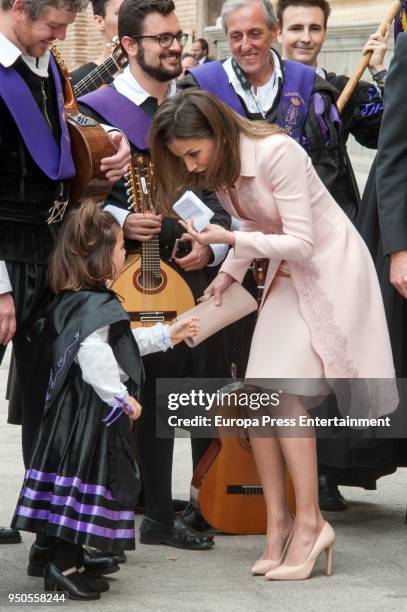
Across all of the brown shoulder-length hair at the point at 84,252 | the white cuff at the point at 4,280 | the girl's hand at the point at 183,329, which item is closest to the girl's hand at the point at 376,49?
the girl's hand at the point at 183,329

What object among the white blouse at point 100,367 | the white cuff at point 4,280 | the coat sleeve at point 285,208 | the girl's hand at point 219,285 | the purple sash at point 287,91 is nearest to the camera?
the white blouse at point 100,367

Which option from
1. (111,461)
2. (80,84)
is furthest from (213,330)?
(80,84)

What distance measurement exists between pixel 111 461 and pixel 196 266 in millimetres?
1186

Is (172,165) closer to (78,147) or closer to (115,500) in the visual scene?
(78,147)

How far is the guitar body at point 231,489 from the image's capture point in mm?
5562

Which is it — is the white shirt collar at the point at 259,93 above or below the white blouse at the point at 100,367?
above

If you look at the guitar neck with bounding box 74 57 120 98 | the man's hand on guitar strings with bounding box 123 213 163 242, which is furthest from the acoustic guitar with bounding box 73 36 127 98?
the man's hand on guitar strings with bounding box 123 213 163 242

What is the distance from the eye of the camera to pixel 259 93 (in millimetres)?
5883

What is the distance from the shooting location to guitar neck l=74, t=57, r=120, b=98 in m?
6.61

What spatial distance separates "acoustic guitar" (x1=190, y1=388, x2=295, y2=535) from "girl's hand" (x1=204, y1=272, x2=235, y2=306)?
0.65m

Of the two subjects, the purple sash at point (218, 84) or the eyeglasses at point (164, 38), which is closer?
the eyeglasses at point (164, 38)

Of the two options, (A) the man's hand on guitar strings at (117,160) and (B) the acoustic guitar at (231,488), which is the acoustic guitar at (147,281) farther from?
(B) the acoustic guitar at (231,488)

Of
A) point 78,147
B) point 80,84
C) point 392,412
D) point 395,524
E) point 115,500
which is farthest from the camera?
point 80,84

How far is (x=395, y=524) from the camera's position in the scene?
578 cm
